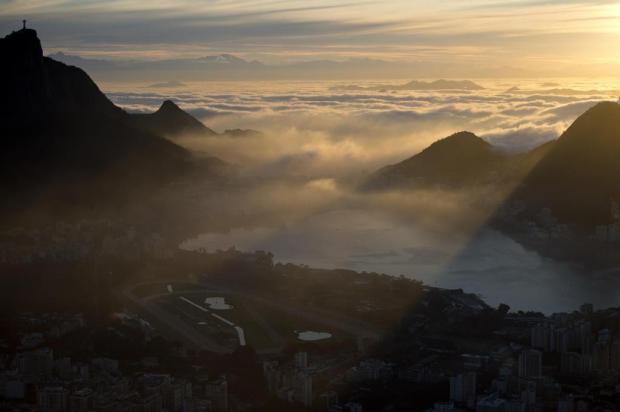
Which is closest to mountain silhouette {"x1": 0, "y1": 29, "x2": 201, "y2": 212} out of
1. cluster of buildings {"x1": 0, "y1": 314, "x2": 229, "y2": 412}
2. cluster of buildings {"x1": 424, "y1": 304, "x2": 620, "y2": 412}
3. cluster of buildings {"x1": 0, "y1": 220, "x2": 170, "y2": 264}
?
cluster of buildings {"x1": 0, "y1": 220, "x2": 170, "y2": 264}

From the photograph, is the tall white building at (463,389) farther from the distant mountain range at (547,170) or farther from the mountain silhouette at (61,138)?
the mountain silhouette at (61,138)

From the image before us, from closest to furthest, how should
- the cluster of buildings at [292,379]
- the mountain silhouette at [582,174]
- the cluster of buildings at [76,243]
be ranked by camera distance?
the cluster of buildings at [292,379] → the cluster of buildings at [76,243] → the mountain silhouette at [582,174]

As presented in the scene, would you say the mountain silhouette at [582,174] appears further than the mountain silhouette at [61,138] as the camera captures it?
No

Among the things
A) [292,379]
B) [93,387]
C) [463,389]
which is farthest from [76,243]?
[463,389]

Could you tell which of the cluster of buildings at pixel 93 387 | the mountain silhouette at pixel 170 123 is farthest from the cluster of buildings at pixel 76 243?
the mountain silhouette at pixel 170 123

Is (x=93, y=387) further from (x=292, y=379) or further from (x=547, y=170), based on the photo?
(x=547, y=170)

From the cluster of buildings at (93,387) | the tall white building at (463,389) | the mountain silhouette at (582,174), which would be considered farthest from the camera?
the mountain silhouette at (582,174)

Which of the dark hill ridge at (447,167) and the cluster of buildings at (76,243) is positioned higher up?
the dark hill ridge at (447,167)

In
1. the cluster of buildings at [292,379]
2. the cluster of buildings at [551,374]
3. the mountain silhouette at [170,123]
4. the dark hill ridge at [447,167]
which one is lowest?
the cluster of buildings at [292,379]

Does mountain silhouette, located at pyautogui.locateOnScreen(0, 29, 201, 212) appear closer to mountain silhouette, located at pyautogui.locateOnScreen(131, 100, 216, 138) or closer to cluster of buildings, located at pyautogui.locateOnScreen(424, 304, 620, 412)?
mountain silhouette, located at pyautogui.locateOnScreen(131, 100, 216, 138)
